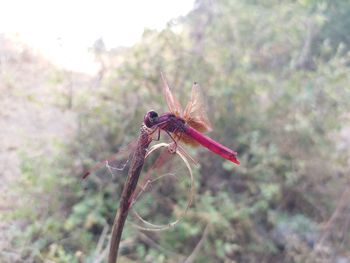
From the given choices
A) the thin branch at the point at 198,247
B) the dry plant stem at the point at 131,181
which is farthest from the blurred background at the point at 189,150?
the dry plant stem at the point at 131,181

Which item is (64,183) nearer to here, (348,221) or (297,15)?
(348,221)

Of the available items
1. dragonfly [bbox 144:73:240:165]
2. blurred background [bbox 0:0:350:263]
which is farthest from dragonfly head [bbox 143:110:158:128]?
blurred background [bbox 0:0:350:263]

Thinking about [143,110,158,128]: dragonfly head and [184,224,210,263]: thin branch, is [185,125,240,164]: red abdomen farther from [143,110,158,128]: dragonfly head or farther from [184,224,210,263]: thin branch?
[184,224,210,263]: thin branch

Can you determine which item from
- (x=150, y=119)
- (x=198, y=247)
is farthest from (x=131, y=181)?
(x=198, y=247)

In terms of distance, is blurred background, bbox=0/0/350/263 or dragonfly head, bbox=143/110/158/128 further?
blurred background, bbox=0/0/350/263

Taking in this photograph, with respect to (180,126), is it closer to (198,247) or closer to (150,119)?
(150,119)

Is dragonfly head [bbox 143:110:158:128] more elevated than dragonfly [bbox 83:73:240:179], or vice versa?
dragonfly head [bbox 143:110:158:128]
